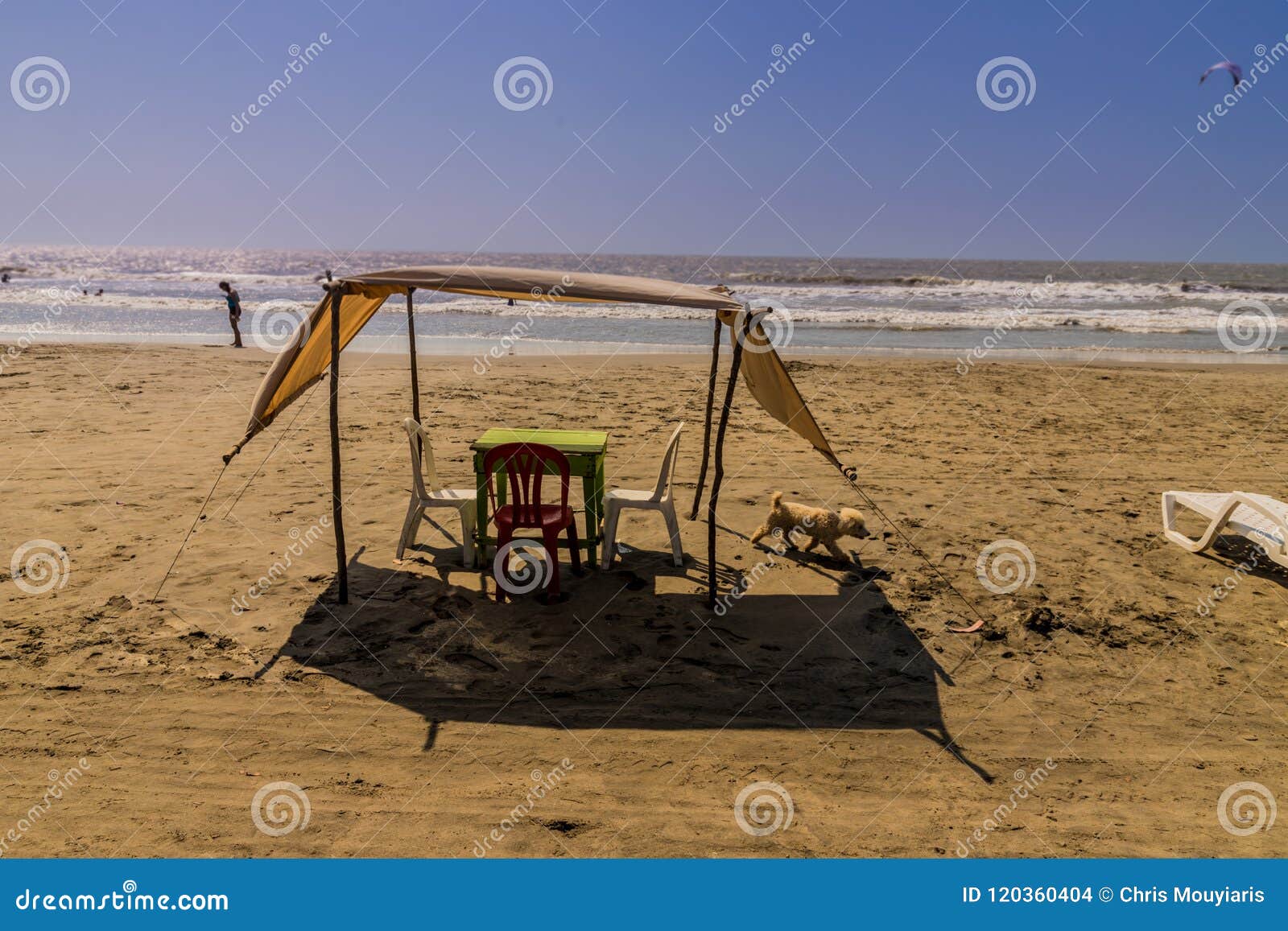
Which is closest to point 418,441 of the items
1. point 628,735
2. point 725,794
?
point 628,735

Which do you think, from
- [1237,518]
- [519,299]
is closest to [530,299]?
[519,299]

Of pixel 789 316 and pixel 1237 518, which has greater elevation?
pixel 789 316

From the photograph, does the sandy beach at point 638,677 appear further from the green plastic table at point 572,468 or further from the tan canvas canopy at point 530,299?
the tan canvas canopy at point 530,299

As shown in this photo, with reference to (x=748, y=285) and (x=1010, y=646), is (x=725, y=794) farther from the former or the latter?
(x=748, y=285)

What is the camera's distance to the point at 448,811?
12.6 ft

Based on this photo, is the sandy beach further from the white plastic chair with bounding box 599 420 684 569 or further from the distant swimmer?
the distant swimmer

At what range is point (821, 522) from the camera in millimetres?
6461

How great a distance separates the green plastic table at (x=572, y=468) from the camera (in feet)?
19.7

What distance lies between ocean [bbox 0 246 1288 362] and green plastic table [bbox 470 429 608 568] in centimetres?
840

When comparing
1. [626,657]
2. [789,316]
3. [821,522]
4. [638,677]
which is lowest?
[638,677]

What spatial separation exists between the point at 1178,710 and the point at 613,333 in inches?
780

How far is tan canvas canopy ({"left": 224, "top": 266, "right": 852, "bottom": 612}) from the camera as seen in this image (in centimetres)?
555

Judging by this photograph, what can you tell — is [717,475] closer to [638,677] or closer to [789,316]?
[638,677]

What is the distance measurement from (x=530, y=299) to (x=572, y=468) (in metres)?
1.24
